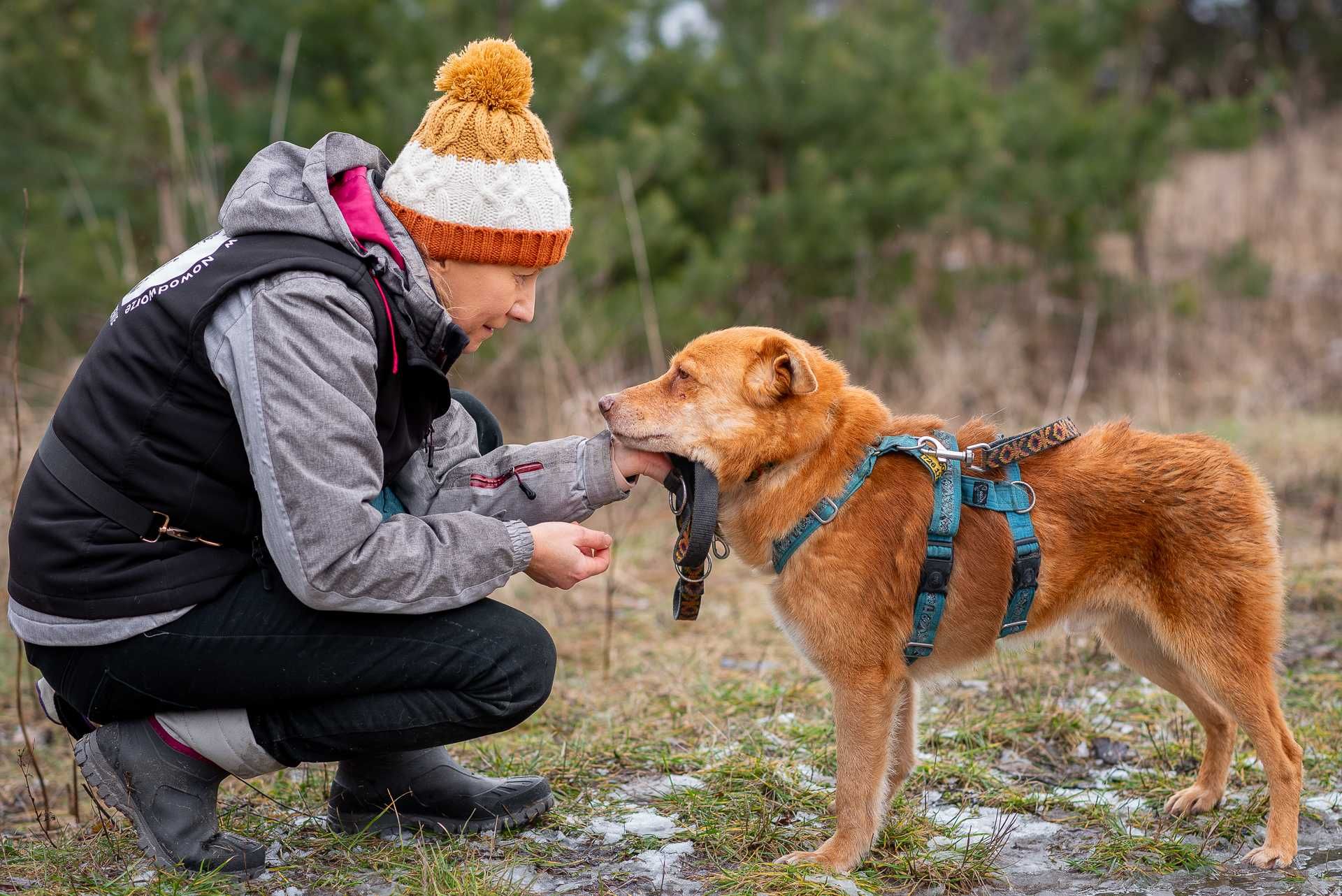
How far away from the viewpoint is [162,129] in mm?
6184

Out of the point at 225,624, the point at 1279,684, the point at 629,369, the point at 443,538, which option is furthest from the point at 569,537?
the point at 629,369

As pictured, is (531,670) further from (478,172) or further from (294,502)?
(478,172)

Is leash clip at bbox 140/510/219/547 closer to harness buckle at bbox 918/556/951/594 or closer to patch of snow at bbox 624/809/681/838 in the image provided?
patch of snow at bbox 624/809/681/838

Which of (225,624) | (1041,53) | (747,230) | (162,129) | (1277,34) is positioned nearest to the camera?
(225,624)

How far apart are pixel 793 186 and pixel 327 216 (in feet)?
20.9

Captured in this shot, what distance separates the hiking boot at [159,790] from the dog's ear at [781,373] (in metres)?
1.60

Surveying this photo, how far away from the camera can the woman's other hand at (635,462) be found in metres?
2.94

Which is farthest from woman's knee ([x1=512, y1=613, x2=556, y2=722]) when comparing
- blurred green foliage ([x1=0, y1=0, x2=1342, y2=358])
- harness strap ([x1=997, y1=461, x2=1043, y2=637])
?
blurred green foliage ([x1=0, y1=0, x2=1342, y2=358])

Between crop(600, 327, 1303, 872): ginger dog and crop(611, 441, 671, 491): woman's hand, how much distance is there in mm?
34

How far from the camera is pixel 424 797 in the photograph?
2.96m

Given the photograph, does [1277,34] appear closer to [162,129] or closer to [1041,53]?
[1041,53]

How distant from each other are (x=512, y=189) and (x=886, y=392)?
627cm

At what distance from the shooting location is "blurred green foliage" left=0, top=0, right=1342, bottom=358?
21.3ft

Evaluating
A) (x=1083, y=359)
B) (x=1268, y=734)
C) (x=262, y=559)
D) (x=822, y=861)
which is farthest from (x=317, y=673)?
(x=1083, y=359)
